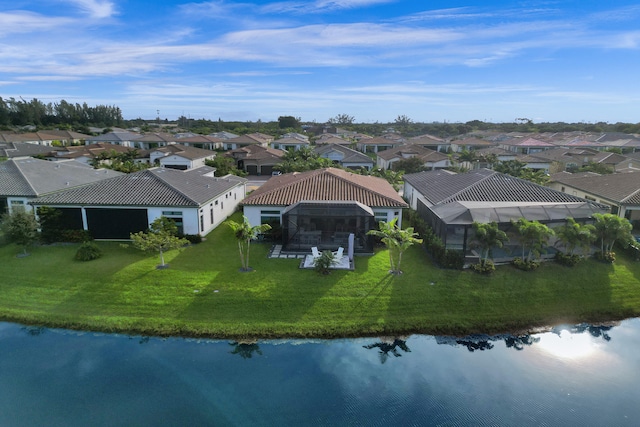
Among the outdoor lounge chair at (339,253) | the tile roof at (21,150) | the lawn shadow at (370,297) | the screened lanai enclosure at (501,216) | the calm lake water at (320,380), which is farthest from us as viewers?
the tile roof at (21,150)

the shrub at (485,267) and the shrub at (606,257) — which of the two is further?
the shrub at (606,257)

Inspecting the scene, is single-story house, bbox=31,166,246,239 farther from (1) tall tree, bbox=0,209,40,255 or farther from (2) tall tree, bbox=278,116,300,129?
(2) tall tree, bbox=278,116,300,129

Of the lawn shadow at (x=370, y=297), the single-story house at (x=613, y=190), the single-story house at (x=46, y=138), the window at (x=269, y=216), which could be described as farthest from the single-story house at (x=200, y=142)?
the lawn shadow at (x=370, y=297)

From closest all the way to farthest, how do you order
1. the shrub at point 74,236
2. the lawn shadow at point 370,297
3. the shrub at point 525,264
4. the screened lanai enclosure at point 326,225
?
the lawn shadow at point 370,297, the shrub at point 525,264, the screened lanai enclosure at point 326,225, the shrub at point 74,236

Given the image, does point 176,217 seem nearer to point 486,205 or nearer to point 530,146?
point 486,205

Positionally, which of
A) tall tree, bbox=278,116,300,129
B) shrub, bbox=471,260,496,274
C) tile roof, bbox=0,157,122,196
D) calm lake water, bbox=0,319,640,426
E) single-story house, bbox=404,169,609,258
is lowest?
calm lake water, bbox=0,319,640,426

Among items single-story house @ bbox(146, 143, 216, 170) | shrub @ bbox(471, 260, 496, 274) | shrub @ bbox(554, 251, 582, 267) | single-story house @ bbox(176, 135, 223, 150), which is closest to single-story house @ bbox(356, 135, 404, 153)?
single-story house @ bbox(176, 135, 223, 150)

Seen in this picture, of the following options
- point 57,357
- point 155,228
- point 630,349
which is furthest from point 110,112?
point 630,349

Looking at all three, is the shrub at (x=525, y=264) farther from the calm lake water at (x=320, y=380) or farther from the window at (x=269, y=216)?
the window at (x=269, y=216)
